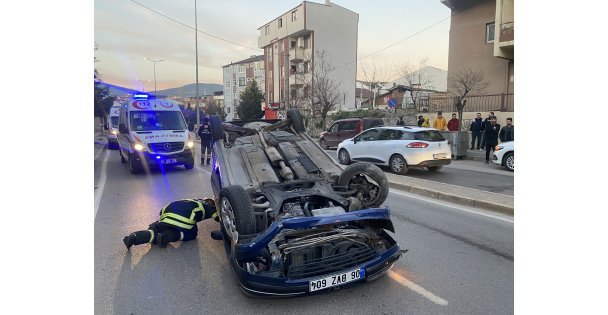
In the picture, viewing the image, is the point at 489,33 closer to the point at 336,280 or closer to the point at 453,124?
the point at 453,124

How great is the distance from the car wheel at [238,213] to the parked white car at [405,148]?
26.1 feet

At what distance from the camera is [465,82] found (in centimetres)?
1991

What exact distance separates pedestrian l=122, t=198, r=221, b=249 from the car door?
7.92 meters

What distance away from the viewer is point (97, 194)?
8289 mm

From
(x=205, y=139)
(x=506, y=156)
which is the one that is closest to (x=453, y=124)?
(x=506, y=156)

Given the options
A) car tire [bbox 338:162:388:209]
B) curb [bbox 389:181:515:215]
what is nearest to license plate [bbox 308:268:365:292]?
car tire [bbox 338:162:388:209]

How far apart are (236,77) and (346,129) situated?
57523 millimetres

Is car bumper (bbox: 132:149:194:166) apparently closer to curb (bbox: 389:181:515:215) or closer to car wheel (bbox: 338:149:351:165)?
car wheel (bbox: 338:149:351:165)

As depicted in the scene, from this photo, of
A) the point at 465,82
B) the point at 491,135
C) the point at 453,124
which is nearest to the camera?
the point at 491,135

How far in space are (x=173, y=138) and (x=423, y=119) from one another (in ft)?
40.8

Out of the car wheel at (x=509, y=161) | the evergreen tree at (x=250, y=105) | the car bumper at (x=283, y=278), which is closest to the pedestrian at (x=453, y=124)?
the car wheel at (x=509, y=161)

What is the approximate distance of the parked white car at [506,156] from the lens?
11734 mm
